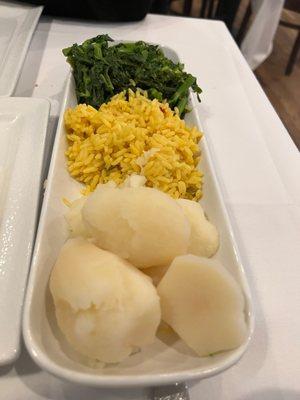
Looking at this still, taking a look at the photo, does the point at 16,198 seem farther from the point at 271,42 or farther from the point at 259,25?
the point at 271,42

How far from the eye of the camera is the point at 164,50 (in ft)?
3.61

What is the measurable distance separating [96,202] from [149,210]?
0.08m

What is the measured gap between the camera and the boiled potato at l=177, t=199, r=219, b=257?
612 millimetres

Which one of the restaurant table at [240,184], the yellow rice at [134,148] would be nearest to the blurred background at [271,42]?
the restaurant table at [240,184]

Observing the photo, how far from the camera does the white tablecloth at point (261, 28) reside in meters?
2.27

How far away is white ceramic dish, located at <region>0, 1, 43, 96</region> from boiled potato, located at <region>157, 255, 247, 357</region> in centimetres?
70

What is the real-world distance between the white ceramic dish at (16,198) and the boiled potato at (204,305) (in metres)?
0.22

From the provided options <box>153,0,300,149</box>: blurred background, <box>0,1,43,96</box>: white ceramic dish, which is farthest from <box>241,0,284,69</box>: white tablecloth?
<box>0,1,43,96</box>: white ceramic dish

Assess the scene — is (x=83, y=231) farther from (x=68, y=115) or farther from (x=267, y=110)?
(x=267, y=110)

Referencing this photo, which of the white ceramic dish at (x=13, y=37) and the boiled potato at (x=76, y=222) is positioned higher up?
the white ceramic dish at (x=13, y=37)

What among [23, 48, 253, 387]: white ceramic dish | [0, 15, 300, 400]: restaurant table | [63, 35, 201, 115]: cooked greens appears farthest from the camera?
[63, 35, 201, 115]: cooked greens

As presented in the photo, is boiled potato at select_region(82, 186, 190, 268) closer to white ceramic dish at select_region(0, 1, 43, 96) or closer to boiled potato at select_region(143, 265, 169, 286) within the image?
boiled potato at select_region(143, 265, 169, 286)

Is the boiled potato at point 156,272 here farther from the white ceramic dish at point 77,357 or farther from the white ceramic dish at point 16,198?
the white ceramic dish at point 16,198

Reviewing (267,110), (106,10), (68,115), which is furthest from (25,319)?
(106,10)
